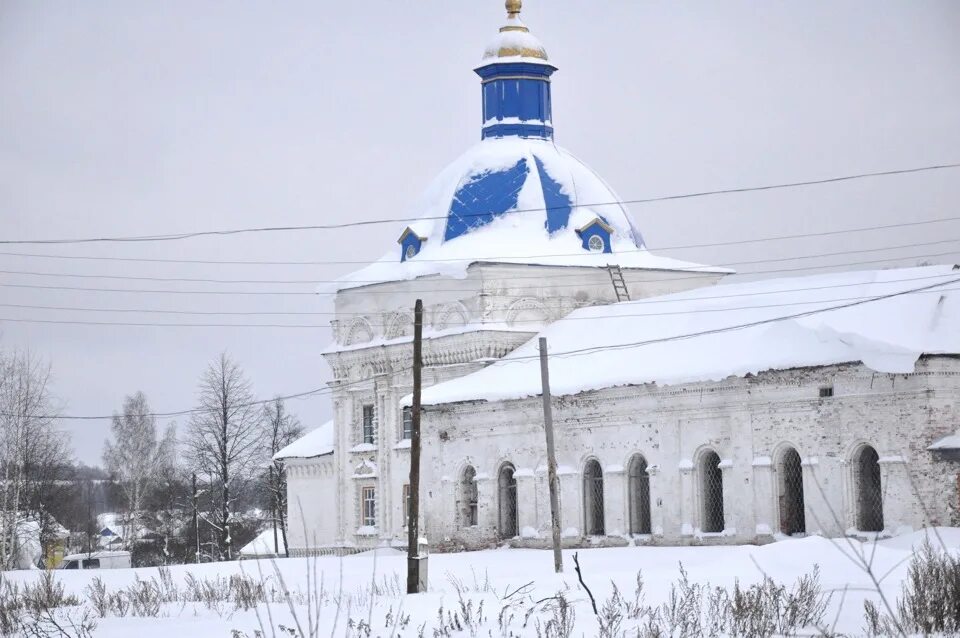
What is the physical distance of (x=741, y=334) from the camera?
3206cm

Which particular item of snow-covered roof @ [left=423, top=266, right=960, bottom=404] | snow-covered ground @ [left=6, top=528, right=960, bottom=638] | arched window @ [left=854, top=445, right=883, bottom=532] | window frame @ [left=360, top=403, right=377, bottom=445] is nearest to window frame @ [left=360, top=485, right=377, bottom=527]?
window frame @ [left=360, top=403, right=377, bottom=445]

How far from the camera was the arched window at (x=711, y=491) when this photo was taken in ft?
104

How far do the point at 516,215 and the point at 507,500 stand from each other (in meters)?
7.22

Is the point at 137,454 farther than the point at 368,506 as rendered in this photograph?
Yes

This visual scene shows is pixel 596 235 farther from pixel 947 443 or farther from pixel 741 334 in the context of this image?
pixel 947 443

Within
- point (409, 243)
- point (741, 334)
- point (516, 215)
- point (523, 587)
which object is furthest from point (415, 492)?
point (409, 243)

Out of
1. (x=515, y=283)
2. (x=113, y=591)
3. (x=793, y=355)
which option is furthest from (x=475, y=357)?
(x=113, y=591)

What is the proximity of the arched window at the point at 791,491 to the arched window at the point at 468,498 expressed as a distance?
28.5 ft

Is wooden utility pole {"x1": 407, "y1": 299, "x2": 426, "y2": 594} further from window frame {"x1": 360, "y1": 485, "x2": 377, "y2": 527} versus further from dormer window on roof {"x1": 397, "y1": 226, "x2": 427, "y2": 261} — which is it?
window frame {"x1": 360, "y1": 485, "x2": 377, "y2": 527}

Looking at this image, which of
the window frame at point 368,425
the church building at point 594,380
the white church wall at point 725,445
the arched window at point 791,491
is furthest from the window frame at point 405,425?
the arched window at point 791,491

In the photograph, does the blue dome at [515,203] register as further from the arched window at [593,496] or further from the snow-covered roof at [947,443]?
the snow-covered roof at [947,443]

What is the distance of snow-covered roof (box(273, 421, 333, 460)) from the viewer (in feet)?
147

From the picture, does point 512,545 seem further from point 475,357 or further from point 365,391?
point 365,391

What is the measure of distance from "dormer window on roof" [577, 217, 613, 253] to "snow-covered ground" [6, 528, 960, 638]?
11386 millimetres
